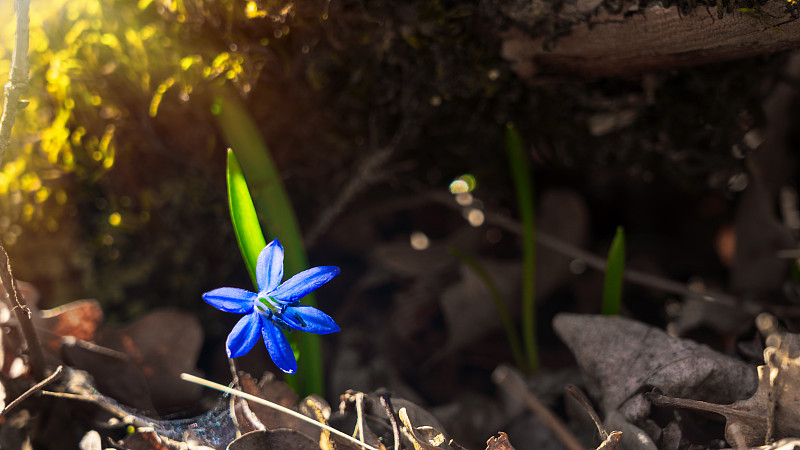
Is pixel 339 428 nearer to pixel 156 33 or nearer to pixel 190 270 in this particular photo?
pixel 190 270

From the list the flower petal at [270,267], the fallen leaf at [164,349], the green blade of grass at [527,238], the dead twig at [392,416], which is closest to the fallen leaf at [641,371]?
the green blade of grass at [527,238]

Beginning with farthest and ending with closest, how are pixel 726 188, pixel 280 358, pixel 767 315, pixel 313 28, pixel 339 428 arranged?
pixel 726 188, pixel 313 28, pixel 767 315, pixel 339 428, pixel 280 358

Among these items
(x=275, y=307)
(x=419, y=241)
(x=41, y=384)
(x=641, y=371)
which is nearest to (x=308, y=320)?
(x=275, y=307)

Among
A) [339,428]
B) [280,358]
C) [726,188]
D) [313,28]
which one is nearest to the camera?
[280,358]

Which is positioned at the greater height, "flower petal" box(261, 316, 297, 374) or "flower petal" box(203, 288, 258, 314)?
"flower petal" box(203, 288, 258, 314)

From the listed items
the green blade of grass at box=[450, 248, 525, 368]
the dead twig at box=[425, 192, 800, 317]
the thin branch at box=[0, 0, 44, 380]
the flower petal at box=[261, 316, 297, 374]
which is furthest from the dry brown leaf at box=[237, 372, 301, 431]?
the dead twig at box=[425, 192, 800, 317]

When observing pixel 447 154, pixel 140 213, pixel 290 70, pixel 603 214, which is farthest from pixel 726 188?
pixel 140 213

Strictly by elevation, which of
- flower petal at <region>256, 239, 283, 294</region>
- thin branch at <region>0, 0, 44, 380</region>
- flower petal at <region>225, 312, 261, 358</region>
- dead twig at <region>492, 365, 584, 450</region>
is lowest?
dead twig at <region>492, 365, 584, 450</region>

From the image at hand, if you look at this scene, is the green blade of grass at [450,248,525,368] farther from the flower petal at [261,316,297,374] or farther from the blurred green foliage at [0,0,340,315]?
the blurred green foliage at [0,0,340,315]

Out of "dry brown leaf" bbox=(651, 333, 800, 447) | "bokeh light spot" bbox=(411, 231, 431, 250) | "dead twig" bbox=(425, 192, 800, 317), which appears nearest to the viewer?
Answer: "dry brown leaf" bbox=(651, 333, 800, 447)
